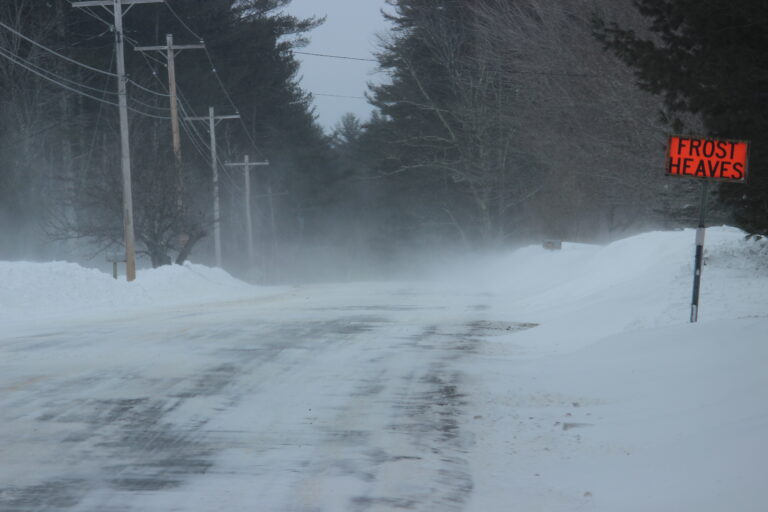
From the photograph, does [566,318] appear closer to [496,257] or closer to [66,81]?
[496,257]

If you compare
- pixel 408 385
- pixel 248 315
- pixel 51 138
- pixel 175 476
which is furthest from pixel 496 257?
pixel 175 476

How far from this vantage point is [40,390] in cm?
963

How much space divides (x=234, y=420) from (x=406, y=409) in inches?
62.3

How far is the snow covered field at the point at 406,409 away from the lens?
612cm

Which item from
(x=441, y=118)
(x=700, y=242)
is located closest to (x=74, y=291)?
(x=700, y=242)

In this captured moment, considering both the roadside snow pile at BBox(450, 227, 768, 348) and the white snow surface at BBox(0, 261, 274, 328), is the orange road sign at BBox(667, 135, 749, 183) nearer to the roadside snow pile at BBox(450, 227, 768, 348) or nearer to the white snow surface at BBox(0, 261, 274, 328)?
the roadside snow pile at BBox(450, 227, 768, 348)

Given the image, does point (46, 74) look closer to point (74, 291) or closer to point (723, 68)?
point (74, 291)

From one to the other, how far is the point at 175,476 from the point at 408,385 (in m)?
4.14

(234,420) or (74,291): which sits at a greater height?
(234,420)

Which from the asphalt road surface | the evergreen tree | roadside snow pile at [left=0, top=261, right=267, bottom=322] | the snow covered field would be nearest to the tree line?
the evergreen tree

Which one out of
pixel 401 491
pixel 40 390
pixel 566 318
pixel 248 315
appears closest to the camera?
pixel 401 491

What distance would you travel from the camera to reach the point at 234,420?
8336mm

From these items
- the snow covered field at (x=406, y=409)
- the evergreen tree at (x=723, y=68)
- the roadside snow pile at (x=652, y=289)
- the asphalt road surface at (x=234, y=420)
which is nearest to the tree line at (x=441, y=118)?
the evergreen tree at (x=723, y=68)

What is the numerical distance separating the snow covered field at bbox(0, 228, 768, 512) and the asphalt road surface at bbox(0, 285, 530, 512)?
28 mm
